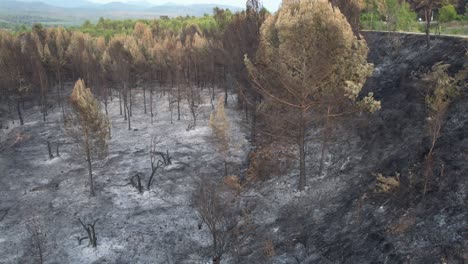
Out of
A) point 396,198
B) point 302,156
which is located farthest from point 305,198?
point 396,198

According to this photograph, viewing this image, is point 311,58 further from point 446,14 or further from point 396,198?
point 446,14

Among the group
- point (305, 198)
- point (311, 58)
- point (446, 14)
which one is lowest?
point (305, 198)

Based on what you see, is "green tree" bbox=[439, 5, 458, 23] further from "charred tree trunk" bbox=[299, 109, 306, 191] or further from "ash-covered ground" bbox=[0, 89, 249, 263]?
"charred tree trunk" bbox=[299, 109, 306, 191]

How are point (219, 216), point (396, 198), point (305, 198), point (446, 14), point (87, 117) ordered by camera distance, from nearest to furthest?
point (219, 216)
point (396, 198)
point (305, 198)
point (87, 117)
point (446, 14)

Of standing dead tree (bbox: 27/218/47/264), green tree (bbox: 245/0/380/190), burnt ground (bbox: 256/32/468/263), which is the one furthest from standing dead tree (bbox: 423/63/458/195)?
standing dead tree (bbox: 27/218/47/264)

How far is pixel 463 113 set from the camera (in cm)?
2462

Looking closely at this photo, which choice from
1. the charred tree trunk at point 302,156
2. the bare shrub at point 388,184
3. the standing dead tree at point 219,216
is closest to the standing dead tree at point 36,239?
the standing dead tree at point 219,216

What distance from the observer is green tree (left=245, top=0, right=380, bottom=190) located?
22.9 meters

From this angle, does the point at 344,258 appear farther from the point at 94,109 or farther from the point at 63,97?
the point at 63,97

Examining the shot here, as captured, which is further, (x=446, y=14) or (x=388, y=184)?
(x=446, y=14)

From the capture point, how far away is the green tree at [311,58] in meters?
22.9

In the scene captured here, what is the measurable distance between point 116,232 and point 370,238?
1812cm

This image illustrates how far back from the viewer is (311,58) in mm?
23703

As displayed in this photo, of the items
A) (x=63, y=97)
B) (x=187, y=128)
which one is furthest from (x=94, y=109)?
(x=63, y=97)
